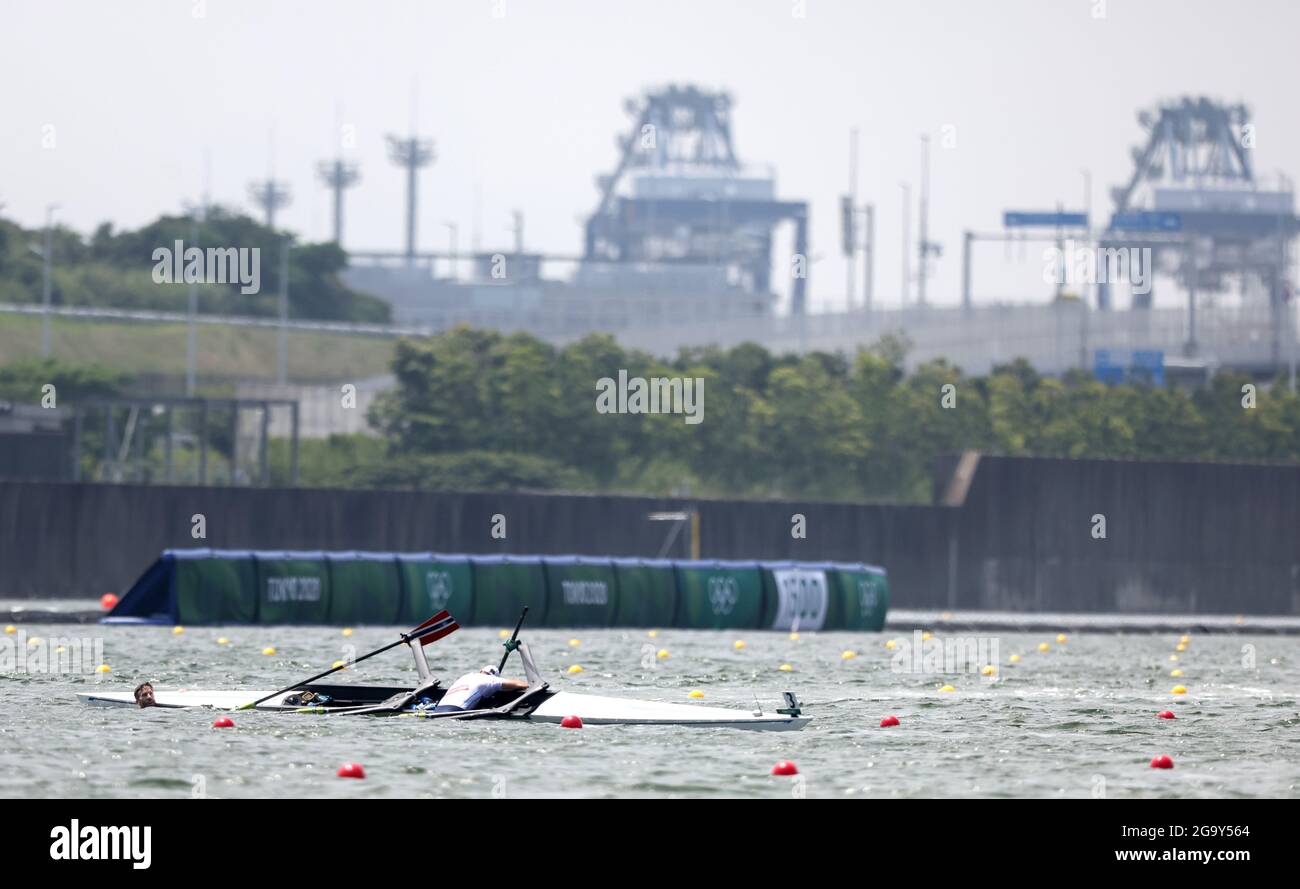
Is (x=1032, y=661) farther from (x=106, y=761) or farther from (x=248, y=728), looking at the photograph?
(x=106, y=761)

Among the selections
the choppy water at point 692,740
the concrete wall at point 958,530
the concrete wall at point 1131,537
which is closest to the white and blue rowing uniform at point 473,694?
the choppy water at point 692,740

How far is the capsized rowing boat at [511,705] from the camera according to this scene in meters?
24.6

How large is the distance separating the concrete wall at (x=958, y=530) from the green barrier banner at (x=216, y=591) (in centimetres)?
1040

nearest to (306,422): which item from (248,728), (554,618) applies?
(554,618)

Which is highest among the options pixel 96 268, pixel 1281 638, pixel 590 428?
pixel 96 268

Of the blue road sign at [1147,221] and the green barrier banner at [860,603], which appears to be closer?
the green barrier banner at [860,603]

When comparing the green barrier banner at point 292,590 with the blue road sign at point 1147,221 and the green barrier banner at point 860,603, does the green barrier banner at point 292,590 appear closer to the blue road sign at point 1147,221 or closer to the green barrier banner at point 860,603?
the green barrier banner at point 860,603

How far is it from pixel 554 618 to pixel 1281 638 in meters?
19.0

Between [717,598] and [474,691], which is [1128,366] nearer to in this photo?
[717,598]

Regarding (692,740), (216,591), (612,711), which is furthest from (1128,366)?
(692,740)

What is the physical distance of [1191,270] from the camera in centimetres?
11356

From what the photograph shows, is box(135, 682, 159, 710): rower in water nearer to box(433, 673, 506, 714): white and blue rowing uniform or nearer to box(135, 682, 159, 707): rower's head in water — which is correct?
box(135, 682, 159, 707): rower's head in water

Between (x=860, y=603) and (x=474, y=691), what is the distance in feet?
84.7
